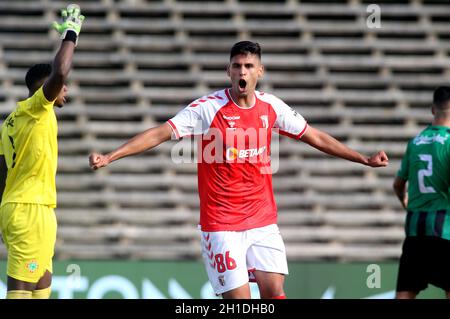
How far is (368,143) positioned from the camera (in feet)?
41.3

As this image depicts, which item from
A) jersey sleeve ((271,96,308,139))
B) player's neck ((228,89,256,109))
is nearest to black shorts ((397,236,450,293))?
jersey sleeve ((271,96,308,139))

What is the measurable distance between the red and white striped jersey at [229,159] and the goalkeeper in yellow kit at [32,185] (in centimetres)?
97

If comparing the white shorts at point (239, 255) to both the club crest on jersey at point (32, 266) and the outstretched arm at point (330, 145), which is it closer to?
the outstretched arm at point (330, 145)

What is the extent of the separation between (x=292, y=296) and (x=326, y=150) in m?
3.69

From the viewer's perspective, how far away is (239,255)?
6359 millimetres

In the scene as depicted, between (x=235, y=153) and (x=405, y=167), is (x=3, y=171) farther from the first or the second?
(x=405, y=167)

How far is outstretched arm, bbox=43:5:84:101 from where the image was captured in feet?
19.6

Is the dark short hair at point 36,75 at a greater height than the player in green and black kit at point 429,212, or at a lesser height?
greater

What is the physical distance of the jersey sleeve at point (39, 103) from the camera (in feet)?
20.5

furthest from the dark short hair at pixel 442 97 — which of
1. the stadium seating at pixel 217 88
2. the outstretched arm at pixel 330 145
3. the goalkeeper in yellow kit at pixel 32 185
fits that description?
the stadium seating at pixel 217 88

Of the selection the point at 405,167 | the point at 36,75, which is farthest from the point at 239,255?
the point at 405,167

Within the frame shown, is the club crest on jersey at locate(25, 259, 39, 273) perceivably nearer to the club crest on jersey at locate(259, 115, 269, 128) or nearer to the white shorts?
the white shorts

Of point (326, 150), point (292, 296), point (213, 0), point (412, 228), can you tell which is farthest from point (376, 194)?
point (326, 150)

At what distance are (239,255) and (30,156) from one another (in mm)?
1713
